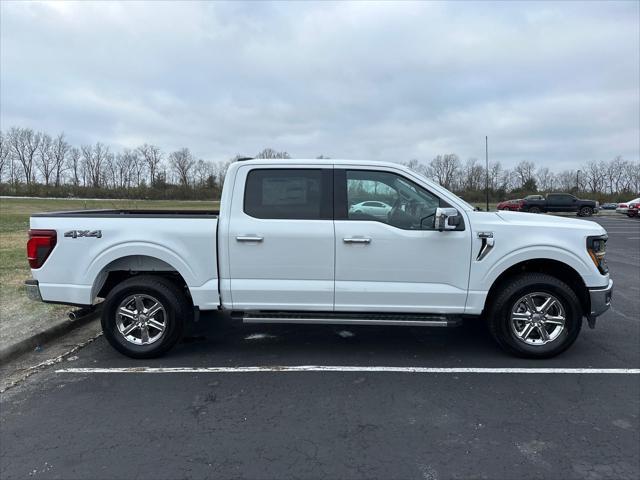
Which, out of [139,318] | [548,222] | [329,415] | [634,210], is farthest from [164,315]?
[634,210]

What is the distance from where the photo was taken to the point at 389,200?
4.63 m

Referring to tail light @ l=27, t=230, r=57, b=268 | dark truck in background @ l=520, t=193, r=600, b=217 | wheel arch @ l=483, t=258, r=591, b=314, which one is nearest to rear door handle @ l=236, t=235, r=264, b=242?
tail light @ l=27, t=230, r=57, b=268

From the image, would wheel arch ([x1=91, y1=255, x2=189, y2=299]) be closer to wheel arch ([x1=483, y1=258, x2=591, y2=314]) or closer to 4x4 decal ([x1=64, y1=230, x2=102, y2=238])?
Answer: 4x4 decal ([x1=64, y1=230, x2=102, y2=238])

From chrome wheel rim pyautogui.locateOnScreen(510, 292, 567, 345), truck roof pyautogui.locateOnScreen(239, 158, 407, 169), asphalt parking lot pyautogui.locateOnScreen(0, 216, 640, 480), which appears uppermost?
truck roof pyautogui.locateOnScreen(239, 158, 407, 169)

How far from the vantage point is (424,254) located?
4.46m

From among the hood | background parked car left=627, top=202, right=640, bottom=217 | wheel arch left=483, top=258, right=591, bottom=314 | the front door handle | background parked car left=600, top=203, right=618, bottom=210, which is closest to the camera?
the front door handle

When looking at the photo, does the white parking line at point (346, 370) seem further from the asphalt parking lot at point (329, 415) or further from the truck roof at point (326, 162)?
the truck roof at point (326, 162)

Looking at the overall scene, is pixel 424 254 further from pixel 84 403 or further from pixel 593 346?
pixel 84 403

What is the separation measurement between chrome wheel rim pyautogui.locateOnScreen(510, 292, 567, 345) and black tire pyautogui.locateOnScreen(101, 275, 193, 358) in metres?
3.38

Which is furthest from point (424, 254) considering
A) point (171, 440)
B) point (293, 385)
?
point (171, 440)

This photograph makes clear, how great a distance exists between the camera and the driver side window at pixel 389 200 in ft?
14.9

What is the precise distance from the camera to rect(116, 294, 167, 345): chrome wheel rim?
15.3 ft

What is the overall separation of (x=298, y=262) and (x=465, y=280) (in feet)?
5.44

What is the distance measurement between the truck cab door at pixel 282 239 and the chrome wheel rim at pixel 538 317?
1.91 m
